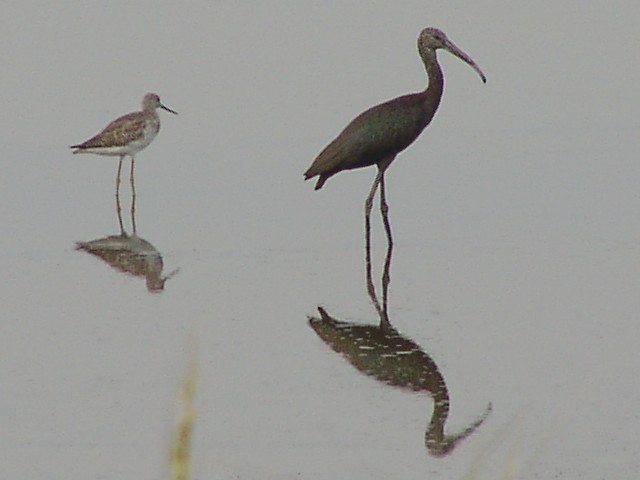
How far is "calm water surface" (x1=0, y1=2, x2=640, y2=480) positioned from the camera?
6.26 metres

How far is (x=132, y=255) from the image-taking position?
10.6m

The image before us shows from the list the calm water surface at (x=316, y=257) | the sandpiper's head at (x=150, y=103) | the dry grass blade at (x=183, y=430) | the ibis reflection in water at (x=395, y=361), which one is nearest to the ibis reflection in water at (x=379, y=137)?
the calm water surface at (x=316, y=257)

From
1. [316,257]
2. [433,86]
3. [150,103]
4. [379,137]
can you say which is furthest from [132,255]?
[150,103]

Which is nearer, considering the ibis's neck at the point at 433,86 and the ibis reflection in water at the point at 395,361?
the ibis reflection in water at the point at 395,361

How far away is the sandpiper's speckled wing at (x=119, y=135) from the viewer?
1440cm

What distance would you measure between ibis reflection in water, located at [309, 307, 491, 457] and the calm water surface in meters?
0.02

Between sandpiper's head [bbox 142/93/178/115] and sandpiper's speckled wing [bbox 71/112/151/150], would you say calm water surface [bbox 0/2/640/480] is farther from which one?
sandpiper's head [bbox 142/93/178/115]

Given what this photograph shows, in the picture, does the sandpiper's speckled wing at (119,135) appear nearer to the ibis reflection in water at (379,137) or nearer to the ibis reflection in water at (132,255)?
the ibis reflection in water at (132,255)

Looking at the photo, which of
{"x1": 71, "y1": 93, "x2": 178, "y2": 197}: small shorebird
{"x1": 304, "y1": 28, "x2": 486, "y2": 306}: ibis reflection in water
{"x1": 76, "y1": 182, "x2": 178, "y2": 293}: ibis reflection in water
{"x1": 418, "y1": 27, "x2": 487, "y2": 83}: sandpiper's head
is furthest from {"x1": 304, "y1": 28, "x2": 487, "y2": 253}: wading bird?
{"x1": 71, "y1": 93, "x2": 178, "y2": 197}: small shorebird

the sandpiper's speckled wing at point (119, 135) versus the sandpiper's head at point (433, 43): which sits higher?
the sandpiper's head at point (433, 43)

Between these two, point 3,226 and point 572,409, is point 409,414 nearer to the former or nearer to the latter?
point 572,409

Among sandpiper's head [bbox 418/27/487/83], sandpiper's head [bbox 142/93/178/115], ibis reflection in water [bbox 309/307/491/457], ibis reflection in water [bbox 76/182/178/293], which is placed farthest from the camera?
sandpiper's head [bbox 142/93/178/115]

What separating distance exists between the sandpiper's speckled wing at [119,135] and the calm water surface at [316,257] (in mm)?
321

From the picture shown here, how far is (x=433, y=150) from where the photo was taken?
15266 mm
